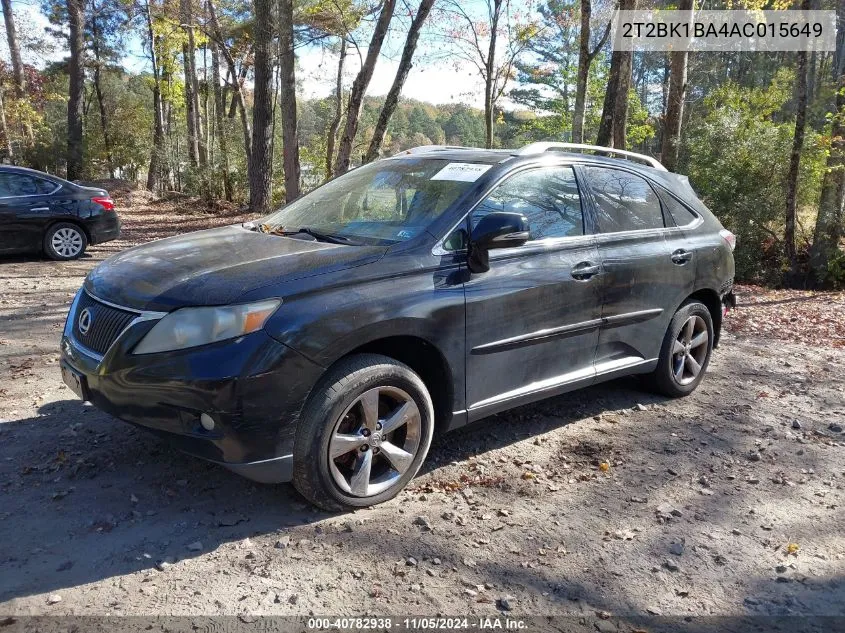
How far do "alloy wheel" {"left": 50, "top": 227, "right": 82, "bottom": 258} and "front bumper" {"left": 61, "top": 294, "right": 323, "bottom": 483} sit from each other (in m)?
8.68

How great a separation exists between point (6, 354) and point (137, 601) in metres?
3.98

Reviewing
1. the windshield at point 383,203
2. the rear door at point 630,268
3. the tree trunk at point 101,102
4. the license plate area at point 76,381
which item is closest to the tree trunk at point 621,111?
the rear door at point 630,268

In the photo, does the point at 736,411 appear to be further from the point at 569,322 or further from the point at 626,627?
the point at 626,627

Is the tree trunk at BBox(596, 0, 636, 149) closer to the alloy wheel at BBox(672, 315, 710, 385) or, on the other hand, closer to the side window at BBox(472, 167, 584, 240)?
the alloy wheel at BBox(672, 315, 710, 385)

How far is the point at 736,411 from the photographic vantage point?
205 inches

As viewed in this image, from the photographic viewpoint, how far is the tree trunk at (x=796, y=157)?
39.7 ft

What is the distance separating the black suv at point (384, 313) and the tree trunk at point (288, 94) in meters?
11.5

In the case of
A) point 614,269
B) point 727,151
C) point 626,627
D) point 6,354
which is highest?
point 727,151

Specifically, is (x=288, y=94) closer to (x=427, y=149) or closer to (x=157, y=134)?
(x=427, y=149)

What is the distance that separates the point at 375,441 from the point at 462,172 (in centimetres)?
176

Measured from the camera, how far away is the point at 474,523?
11.3 ft

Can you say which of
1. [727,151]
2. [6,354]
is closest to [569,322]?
[6,354]

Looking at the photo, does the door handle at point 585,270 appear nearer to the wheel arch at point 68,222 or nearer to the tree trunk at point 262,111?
the wheel arch at point 68,222

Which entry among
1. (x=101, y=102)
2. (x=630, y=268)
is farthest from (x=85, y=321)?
(x=101, y=102)
